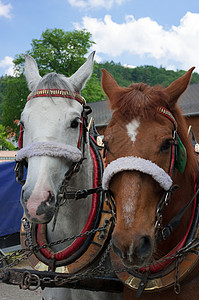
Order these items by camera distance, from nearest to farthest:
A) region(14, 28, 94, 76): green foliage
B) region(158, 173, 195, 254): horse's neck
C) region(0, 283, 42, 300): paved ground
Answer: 1. region(158, 173, 195, 254): horse's neck
2. region(0, 283, 42, 300): paved ground
3. region(14, 28, 94, 76): green foliage

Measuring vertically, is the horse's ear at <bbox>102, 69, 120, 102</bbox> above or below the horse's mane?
above

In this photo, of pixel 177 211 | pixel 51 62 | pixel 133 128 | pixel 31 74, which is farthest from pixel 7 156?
pixel 133 128

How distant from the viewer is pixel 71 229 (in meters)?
2.36

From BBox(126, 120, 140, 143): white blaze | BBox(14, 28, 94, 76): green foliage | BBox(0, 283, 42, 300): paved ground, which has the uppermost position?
BBox(14, 28, 94, 76): green foliage

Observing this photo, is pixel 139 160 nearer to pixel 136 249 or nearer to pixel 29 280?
pixel 136 249

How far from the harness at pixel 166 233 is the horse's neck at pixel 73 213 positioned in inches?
24.0

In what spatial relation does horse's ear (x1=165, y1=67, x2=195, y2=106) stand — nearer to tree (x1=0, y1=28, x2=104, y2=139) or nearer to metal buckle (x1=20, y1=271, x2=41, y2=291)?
metal buckle (x1=20, y1=271, x2=41, y2=291)

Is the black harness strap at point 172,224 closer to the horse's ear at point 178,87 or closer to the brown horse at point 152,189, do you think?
the brown horse at point 152,189

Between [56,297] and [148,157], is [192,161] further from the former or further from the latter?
[56,297]

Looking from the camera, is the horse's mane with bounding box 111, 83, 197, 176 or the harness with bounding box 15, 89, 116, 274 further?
the harness with bounding box 15, 89, 116, 274

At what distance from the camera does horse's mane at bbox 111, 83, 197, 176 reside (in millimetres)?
1600

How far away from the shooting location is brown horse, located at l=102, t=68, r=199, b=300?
4.68 ft

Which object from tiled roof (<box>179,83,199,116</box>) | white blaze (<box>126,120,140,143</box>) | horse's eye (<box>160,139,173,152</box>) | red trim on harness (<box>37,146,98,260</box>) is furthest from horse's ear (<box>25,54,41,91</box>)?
tiled roof (<box>179,83,199,116</box>)

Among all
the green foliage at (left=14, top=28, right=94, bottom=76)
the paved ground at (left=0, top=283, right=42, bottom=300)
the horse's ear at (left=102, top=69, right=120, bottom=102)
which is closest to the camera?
the horse's ear at (left=102, top=69, right=120, bottom=102)
